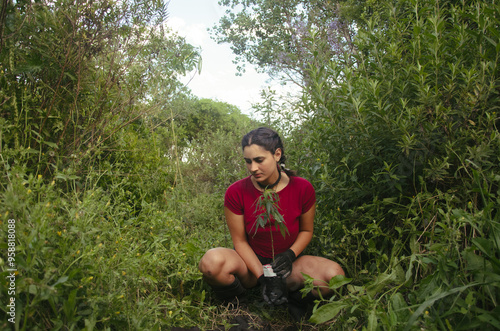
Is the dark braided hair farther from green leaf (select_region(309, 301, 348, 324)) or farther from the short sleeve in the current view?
green leaf (select_region(309, 301, 348, 324))

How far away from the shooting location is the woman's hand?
247 cm

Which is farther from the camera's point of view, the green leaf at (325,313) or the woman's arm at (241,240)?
the woman's arm at (241,240)

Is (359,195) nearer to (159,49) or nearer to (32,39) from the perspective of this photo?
(159,49)

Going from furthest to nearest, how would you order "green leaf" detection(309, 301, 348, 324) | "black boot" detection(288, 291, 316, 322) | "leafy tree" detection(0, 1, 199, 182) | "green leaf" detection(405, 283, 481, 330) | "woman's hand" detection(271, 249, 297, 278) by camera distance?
"black boot" detection(288, 291, 316, 322)
"woman's hand" detection(271, 249, 297, 278)
"leafy tree" detection(0, 1, 199, 182)
"green leaf" detection(309, 301, 348, 324)
"green leaf" detection(405, 283, 481, 330)

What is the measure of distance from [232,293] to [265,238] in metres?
0.45

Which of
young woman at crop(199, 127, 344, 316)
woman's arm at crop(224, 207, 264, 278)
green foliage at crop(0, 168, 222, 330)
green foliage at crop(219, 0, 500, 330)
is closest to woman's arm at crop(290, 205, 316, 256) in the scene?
young woman at crop(199, 127, 344, 316)

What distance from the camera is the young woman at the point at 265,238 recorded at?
2520 mm

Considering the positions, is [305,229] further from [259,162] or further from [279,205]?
[259,162]

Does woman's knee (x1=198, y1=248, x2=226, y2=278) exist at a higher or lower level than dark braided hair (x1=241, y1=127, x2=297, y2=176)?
lower

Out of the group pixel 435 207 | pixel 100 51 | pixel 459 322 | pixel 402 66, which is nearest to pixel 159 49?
pixel 100 51

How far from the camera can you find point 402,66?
234 cm

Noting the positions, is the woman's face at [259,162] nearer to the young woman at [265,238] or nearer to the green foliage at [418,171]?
the young woman at [265,238]

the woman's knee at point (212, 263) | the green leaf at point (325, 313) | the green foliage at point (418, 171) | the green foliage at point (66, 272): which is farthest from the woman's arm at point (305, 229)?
the green foliage at point (66, 272)

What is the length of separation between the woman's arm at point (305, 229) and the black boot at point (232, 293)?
472 mm
